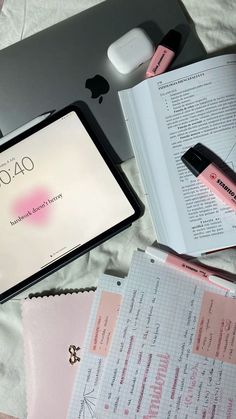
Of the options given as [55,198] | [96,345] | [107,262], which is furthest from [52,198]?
[96,345]

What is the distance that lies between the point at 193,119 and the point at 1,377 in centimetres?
49

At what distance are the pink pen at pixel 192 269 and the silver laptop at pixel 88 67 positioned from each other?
0.53 ft

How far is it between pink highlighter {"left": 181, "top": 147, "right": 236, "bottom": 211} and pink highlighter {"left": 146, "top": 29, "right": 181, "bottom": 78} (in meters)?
0.14

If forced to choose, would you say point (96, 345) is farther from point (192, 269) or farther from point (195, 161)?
point (195, 161)

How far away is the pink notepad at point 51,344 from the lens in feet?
2.67

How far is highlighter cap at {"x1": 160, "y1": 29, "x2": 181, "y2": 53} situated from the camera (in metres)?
0.80

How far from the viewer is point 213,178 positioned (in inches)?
30.3

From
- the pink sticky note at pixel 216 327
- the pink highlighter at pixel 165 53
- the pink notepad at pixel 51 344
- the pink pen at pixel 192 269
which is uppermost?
the pink highlighter at pixel 165 53

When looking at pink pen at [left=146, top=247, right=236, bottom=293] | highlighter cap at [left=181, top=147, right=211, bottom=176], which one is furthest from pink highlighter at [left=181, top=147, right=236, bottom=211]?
pink pen at [left=146, top=247, right=236, bottom=293]

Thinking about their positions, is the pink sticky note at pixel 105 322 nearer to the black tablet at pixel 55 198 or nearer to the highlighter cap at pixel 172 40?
the black tablet at pixel 55 198

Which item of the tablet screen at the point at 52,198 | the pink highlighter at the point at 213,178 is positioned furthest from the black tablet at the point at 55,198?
the pink highlighter at the point at 213,178

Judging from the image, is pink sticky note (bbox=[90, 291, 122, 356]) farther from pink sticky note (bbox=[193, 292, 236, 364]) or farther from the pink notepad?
pink sticky note (bbox=[193, 292, 236, 364])

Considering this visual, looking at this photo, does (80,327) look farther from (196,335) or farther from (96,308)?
(196,335)

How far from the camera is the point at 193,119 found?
79 cm
